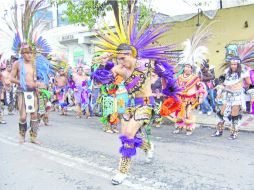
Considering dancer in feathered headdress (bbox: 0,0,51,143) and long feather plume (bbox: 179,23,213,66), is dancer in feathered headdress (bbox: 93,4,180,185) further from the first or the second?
long feather plume (bbox: 179,23,213,66)

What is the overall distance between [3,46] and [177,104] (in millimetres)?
4061

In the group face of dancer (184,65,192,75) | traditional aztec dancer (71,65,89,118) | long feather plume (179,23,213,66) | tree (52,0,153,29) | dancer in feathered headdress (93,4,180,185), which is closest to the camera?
dancer in feathered headdress (93,4,180,185)

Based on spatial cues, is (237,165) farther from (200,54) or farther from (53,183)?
(200,54)

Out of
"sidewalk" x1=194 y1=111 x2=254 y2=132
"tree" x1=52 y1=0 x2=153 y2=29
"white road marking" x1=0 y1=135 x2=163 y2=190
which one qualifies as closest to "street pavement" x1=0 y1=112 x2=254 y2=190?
"white road marking" x1=0 y1=135 x2=163 y2=190

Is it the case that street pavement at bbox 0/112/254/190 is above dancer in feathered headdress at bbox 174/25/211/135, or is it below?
below

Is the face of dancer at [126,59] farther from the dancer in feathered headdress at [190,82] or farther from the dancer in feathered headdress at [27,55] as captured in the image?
the dancer in feathered headdress at [190,82]

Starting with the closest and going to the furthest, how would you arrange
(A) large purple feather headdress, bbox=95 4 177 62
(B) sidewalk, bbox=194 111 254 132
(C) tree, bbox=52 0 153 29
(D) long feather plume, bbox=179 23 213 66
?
(A) large purple feather headdress, bbox=95 4 177 62
(D) long feather plume, bbox=179 23 213 66
(B) sidewalk, bbox=194 111 254 132
(C) tree, bbox=52 0 153 29

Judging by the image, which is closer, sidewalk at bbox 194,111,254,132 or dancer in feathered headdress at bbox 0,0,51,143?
dancer in feathered headdress at bbox 0,0,51,143

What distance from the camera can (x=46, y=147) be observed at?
697 centimetres

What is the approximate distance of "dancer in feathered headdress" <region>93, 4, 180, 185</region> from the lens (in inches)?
189

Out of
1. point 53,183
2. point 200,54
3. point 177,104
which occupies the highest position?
point 200,54

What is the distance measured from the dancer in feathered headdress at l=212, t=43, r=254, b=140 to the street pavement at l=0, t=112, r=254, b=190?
Result: 1.81ft

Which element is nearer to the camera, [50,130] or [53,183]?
[53,183]

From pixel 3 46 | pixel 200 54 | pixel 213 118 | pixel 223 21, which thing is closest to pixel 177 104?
pixel 200 54
